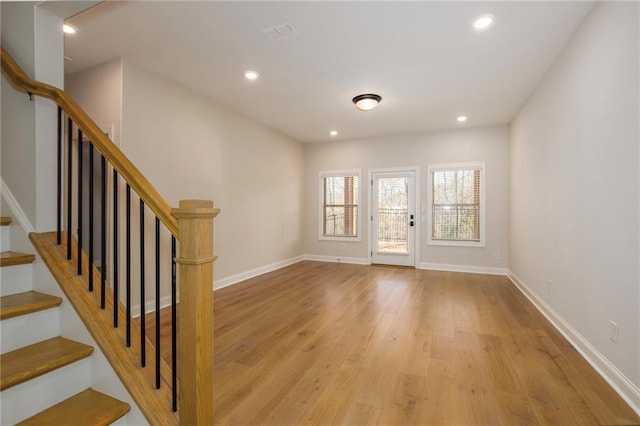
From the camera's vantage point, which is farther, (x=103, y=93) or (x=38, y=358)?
(x=103, y=93)

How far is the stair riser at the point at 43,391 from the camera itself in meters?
1.18

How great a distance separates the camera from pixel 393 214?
6281 millimetres

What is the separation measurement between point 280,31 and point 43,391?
2.90m

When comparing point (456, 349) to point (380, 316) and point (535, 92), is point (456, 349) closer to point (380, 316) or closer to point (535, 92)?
point (380, 316)

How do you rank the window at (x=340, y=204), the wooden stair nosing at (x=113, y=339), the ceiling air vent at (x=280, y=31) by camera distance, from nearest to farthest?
1. the wooden stair nosing at (x=113, y=339)
2. the ceiling air vent at (x=280, y=31)
3. the window at (x=340, y=204)

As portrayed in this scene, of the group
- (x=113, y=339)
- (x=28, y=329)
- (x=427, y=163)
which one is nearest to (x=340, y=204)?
(x=427, y=163)

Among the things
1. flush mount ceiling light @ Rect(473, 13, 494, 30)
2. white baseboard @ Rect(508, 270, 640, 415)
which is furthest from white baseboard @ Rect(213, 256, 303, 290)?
flush mount ceiling light @ Rect(473, 13, 494, 30)

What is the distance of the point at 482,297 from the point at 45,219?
4.60 metres

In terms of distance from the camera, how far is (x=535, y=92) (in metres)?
3.78

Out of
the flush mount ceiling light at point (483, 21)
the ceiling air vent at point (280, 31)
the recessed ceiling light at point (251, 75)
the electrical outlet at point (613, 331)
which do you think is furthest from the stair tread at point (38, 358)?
the flush mount ceiling light at point (483, 21)

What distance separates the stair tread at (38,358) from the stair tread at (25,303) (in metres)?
0.17

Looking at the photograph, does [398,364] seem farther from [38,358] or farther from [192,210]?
[38,358]

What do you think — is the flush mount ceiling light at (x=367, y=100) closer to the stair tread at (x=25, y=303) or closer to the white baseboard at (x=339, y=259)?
the white baseboard at (x=339, y=259)

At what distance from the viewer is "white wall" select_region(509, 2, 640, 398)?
1.85 m
